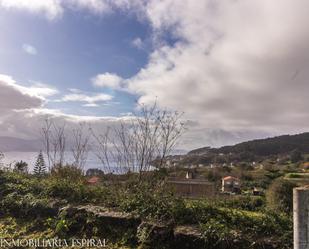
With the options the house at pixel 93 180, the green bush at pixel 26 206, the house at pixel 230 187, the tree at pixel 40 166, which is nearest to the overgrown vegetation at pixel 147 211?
the green bush at pixel 26 206

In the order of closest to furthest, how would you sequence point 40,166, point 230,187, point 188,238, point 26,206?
point 188,238 → point 26,206 → point 40,166 → point 230,187

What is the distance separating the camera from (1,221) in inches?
224

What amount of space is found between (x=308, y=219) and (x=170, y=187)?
14.0 ft

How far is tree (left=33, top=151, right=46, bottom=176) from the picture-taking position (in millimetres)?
8766

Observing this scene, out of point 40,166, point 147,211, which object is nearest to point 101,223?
point 147,211

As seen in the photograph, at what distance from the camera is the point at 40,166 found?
9.07 m

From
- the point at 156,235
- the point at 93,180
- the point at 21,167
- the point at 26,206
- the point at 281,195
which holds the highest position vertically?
the point at 21,167

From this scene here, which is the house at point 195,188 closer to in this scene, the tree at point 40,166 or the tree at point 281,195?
the tree at point 281,195

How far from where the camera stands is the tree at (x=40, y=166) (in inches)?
345

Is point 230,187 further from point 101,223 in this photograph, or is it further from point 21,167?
point 21,167

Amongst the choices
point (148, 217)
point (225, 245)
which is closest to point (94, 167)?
point (148, 217)

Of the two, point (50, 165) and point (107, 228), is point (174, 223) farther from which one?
point (50, 165)

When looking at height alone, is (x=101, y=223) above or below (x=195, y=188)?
below

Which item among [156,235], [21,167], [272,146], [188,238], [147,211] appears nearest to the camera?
[188,238]
